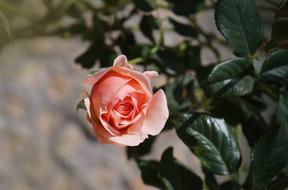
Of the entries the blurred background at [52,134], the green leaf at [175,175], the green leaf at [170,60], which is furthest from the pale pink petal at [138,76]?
the blurred background at [52,134]

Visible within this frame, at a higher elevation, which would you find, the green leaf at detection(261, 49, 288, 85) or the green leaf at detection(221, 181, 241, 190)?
the green leaf at detection(261, 49, 288, 85)

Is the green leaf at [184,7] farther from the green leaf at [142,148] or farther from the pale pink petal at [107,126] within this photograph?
the pale pink petal at [107,126]

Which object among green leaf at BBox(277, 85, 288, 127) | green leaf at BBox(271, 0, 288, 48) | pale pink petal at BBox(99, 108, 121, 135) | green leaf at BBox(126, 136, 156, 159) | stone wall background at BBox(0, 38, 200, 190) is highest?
green leaf at BBox(271, 0, 288, 48)

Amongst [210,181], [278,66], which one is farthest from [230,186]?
[278,66]

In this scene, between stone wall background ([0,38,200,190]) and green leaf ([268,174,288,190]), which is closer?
green leaf ([268,174,288,190])

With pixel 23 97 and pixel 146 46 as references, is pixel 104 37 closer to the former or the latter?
pixel 146 46

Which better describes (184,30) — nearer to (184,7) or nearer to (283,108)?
(184,7)

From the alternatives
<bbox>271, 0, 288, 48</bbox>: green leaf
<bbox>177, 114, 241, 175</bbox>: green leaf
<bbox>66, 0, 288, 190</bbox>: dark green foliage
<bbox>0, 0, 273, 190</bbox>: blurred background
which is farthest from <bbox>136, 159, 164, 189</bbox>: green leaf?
<bbox>0, 0, 273, 190</bbox>: blurred background

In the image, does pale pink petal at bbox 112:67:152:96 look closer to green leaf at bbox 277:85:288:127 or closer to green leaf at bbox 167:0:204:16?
green leaf at bbox 277:85:288:127
